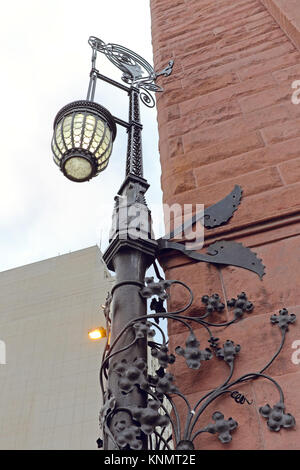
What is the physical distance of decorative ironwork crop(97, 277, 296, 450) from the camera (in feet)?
5.40

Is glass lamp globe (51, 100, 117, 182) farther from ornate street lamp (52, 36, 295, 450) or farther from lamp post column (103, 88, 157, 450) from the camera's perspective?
lamp post column (103, 88, 157, 450)

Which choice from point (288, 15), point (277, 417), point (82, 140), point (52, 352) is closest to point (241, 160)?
point (82, 140)

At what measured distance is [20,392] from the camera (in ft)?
46.5

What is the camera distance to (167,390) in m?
1.80

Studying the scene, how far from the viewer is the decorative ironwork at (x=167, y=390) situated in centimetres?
165

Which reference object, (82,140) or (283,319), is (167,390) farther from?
(82,140)

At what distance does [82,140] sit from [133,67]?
1.09 m

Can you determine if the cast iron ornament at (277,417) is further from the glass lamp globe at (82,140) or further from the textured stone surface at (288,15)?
the textured stone surface at (288,15)

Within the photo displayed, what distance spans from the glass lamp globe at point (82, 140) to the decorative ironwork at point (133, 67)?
496mm

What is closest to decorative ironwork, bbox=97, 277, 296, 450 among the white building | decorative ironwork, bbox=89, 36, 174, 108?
decorative ironwork, bbox=89, 36, 174, 108

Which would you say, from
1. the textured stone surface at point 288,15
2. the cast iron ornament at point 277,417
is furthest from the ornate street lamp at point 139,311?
the textured stone surface at point 288,15

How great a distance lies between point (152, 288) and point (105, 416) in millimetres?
551

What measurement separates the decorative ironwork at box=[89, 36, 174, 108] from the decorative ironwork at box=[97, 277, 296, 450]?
66.5 inches
